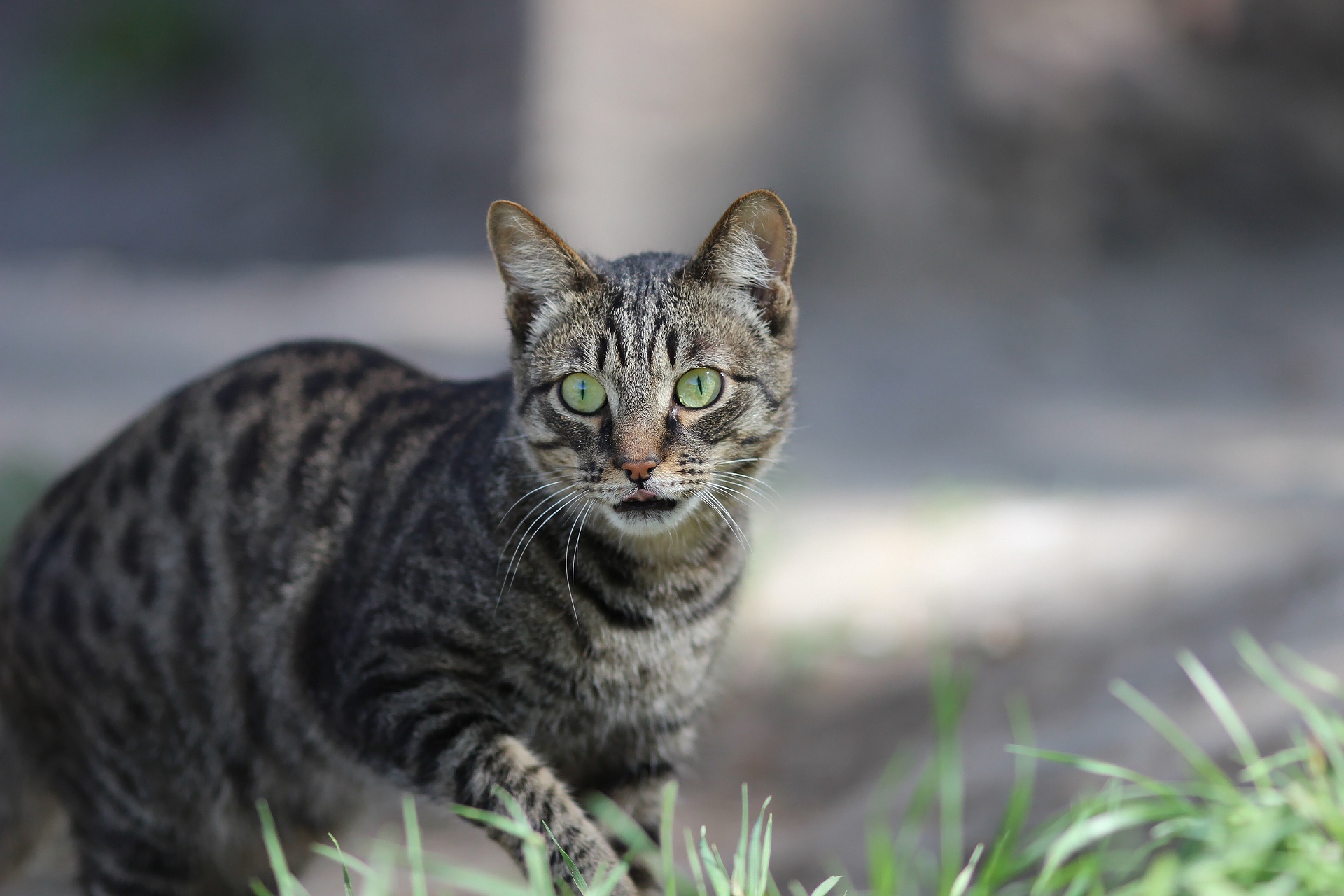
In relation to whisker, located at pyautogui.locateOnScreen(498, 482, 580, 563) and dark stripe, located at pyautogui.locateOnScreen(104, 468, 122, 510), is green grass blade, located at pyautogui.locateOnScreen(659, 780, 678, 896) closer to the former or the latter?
whisker, located at pyautogui.locateOnScreen(498, 482, 580, 563)

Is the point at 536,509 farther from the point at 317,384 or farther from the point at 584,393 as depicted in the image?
the point at 317,384

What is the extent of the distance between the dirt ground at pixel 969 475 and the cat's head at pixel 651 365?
0.65 meters

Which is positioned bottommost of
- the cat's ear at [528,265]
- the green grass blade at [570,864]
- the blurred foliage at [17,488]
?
the blurred foliage at [17,488]

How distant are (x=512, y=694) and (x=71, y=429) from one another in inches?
149

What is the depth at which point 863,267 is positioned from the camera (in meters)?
7.56

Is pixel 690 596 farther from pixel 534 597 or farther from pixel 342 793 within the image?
pixel 342 793

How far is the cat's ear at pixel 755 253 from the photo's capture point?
211 centimetres

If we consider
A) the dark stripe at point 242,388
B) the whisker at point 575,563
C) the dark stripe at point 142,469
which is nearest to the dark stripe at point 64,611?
the dark stripe at point 142,469

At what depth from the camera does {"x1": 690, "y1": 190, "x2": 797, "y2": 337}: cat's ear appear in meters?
2.11

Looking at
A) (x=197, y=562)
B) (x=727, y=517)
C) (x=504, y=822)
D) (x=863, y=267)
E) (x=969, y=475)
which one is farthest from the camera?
(x=863, y=267)

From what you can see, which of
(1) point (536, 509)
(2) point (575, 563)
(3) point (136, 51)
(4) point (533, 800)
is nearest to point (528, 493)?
(1) point (536, 509)

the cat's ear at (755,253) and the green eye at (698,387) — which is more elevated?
the cat's ear at (755,253)

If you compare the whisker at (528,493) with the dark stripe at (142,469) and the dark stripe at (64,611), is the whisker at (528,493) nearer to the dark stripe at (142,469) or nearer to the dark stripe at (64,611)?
the dark stripe at (142,469)

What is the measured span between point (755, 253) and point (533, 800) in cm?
105
